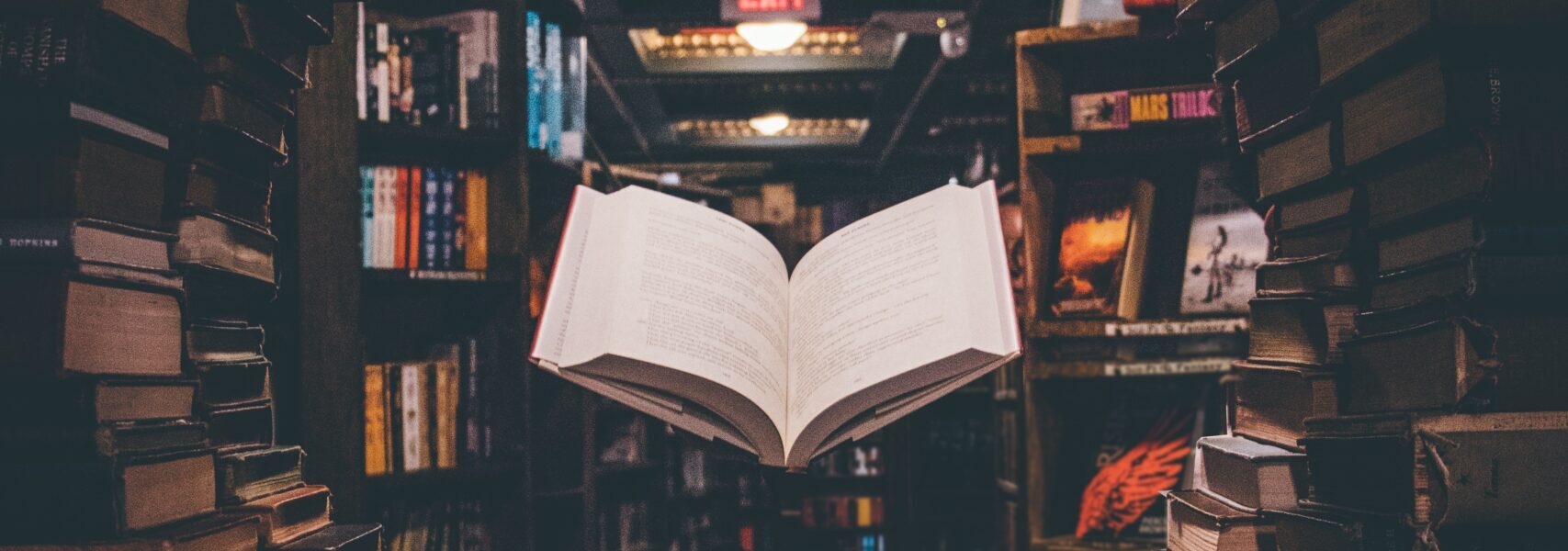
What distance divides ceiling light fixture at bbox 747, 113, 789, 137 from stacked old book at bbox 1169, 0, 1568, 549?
4695 mm

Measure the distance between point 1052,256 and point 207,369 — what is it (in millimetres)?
1856

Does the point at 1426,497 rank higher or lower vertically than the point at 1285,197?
lower

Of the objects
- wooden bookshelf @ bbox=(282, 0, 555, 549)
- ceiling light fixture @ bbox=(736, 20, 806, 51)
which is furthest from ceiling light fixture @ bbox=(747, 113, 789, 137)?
wooden bookshelf @ bbox=(282, 0, 555, 549)

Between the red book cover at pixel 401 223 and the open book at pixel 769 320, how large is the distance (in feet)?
3.61

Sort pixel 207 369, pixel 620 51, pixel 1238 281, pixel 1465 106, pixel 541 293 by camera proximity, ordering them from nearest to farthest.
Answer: pixel 1465 106 < pixel 207 369 < pixel 1238 281 < pixel 541 293 < pixel 620 51

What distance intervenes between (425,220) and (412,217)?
30 millimetres

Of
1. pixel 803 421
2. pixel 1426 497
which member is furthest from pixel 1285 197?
pixel 803 421

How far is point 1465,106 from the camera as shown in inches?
26.3

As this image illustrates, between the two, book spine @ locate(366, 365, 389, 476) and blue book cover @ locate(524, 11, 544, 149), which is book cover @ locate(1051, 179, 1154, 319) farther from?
book spine @ locate(366, 365, 389, 476)

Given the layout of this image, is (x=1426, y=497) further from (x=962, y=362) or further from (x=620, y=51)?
(x=620, y=51)

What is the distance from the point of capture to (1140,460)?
219cm

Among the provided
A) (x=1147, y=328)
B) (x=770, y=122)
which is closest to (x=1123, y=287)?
(x=1147, y=328)

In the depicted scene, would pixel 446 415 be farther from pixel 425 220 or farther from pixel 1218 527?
pixel 1218 527

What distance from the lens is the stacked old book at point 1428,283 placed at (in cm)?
67
